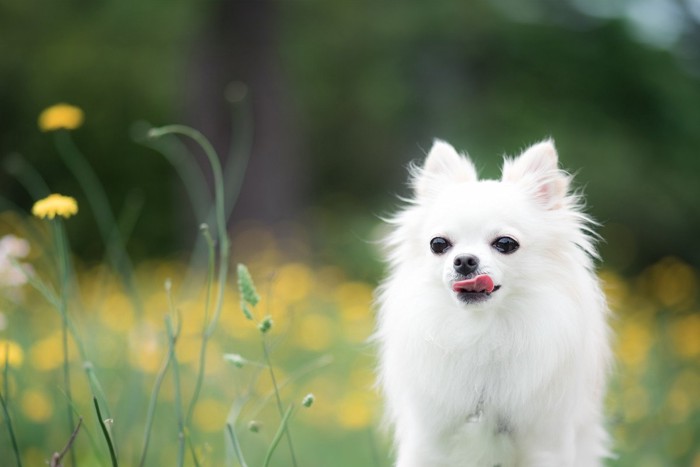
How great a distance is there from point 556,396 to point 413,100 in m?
15.7

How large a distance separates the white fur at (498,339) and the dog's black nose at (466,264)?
3 cm

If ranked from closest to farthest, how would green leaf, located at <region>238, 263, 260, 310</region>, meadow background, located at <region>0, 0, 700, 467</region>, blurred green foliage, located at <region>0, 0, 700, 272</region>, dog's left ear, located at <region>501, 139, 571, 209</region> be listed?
green leaf, located at <region>238, 263, 260, 310</region>
dog's left ear, located at <region>501, 139, 571, 209</region>
meadow background, located at <region>0, 0, 700, 467</region>
blurred green foliage, located at <region>0, 0, 700, 272</region>

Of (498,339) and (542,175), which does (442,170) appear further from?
(498,339)

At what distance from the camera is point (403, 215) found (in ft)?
10.1

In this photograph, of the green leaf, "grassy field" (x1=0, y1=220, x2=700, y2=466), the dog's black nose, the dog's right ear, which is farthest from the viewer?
"grassy field" (x1=0, y1=220, x2=700, y2=466)

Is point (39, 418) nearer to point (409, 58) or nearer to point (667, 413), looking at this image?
point (667, 413)

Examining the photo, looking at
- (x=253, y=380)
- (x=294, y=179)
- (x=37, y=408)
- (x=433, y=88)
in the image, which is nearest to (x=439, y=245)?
(x=253, y=380)

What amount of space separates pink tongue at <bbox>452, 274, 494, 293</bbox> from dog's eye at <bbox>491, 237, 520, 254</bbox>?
136mm

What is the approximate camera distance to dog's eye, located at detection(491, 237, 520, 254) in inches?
105

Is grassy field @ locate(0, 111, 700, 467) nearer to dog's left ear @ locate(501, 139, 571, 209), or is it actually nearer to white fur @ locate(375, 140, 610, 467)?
white fur @ locate(375, 140, 610, 467)

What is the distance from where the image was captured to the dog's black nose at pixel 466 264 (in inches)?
100

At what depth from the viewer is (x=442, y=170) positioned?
303cm

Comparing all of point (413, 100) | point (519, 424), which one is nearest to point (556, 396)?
point (519, 424)

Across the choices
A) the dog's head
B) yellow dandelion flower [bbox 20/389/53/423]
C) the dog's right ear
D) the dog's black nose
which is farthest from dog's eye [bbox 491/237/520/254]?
yellow dandelion flower [bbox 20/389/53/423]
